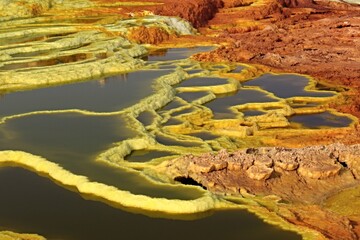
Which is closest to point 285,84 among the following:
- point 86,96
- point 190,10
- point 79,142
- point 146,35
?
point 86,96

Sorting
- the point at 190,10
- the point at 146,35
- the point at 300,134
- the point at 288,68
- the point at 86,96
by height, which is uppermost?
the point at 190,10

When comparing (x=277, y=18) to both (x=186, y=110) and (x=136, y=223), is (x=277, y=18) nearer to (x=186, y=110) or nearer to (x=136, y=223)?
(x=186, y=110)

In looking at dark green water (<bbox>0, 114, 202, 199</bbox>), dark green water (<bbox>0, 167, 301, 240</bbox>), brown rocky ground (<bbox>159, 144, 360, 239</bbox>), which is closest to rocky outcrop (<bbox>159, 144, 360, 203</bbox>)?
brown rocky ground (<bbox>159, 144, 360, 239</bbox>)

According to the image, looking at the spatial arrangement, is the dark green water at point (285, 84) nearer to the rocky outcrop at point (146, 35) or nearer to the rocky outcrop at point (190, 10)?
the rocky outcrop at point (146, 35)

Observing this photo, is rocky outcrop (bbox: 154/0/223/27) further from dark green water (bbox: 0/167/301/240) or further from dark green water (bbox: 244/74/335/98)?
dark green water (bbox: 0/167/301/240)

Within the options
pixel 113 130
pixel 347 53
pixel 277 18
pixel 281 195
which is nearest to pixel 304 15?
pixel 277 18

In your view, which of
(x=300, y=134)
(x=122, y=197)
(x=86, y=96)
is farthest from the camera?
(x=86, y=96)

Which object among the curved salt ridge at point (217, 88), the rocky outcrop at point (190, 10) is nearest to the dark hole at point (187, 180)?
the curved salt ridge at point (217, 88)

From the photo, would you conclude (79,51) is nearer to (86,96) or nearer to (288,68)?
(86,96)
